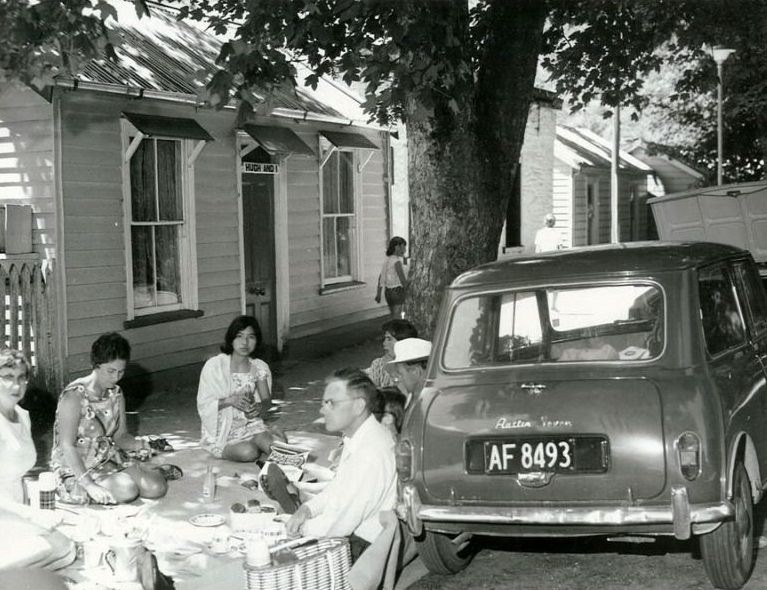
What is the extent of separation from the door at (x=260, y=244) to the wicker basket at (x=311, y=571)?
346 inches

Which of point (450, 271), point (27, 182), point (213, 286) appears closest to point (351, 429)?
A: point (450, 271)

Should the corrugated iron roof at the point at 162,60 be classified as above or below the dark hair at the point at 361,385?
above

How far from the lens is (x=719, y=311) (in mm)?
6227

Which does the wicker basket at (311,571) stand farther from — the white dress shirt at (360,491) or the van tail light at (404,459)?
the van tail light at (404,459)

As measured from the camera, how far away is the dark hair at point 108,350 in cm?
721

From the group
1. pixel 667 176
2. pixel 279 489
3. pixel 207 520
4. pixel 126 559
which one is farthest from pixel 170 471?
pixel 667 176

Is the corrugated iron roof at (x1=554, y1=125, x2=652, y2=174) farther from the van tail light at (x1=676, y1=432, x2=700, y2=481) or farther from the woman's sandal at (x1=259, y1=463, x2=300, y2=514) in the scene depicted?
the van tail light at (x1=676, y1=432, x2=700, y2=481)

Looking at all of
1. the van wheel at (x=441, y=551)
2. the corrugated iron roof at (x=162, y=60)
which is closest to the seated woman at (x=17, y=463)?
the van wheel at (x=441, y=551)

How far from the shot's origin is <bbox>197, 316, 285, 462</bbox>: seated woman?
28.9ft

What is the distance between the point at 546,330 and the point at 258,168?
7708 mm

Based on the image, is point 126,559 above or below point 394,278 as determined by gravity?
below

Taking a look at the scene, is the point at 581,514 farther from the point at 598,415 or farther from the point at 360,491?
the point at 360,491

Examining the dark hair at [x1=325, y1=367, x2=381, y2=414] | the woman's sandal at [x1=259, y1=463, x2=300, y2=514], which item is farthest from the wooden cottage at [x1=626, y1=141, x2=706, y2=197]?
the dark hair at [x1=325, y1=367, x2=381, y2=414]

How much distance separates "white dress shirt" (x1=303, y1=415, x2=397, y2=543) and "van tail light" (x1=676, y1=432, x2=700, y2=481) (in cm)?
155
